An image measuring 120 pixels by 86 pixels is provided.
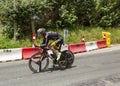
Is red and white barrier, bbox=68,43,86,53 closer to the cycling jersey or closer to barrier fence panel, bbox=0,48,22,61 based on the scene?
barrier fence panel, bbox=0,48,22,61

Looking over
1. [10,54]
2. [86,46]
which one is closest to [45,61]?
[10,54]

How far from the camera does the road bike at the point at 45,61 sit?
38.4 ft

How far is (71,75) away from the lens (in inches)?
439

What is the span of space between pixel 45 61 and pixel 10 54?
164 inches

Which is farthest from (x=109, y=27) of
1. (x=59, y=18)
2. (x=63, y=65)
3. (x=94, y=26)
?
(x=63, y=65)

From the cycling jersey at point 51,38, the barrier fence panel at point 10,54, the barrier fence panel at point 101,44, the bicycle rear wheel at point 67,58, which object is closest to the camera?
the cycling jersey at point 51,38

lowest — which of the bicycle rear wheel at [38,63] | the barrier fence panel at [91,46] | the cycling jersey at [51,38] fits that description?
the barrier fence panel at [91,46]

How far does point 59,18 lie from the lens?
24188 mm

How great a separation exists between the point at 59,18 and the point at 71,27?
1254 mm

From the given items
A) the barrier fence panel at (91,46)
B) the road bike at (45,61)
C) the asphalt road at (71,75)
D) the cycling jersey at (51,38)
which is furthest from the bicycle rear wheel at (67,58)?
the barrier fence panel at (91,46)

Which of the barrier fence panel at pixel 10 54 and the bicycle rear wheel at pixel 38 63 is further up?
the bicycle rear wheel at pixel 38 63

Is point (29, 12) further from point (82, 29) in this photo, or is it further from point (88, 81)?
point (88, 81)

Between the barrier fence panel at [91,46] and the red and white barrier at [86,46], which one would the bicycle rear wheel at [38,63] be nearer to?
the red and white barrier at [86,46]

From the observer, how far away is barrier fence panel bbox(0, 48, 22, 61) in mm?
15375
